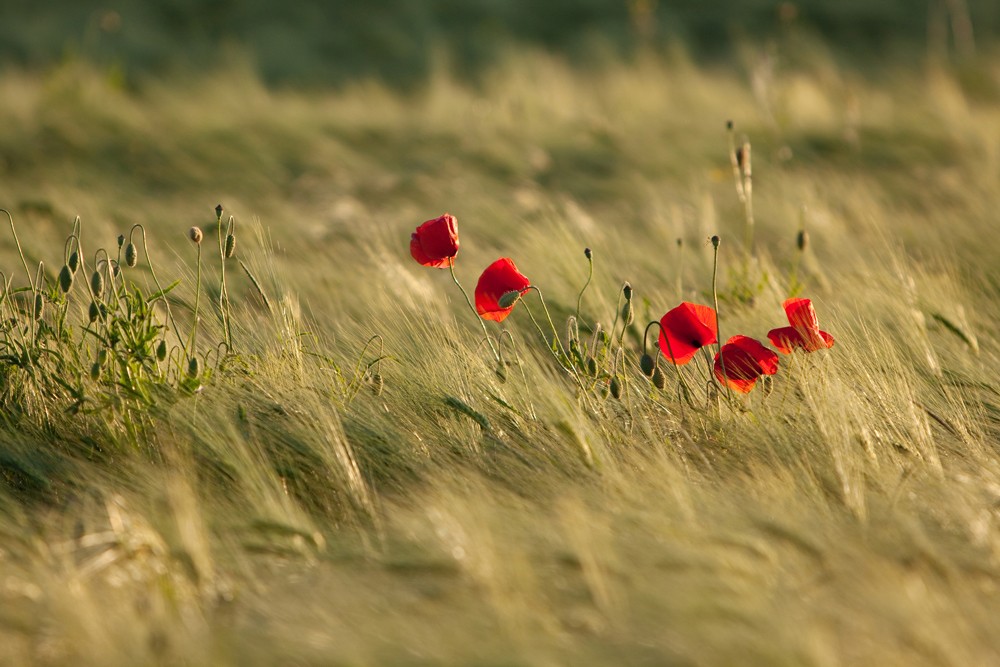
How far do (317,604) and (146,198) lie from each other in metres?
2.86

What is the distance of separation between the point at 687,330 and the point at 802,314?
8.0 inches

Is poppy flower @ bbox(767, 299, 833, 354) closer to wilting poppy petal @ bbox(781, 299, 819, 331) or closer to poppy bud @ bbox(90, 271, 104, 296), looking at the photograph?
wilting poppy petal @ bbox(781, 299, 819, 331)

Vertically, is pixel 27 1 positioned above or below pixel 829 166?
above

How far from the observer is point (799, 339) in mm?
1508

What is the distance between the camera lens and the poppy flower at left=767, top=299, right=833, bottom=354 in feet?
4.82

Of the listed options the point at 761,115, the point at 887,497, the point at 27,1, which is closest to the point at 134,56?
the point at 27,1

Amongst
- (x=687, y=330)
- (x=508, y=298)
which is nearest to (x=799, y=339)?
(x=687, y=330)

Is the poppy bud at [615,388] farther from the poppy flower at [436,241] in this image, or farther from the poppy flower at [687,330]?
the poppy flower at [436,241]

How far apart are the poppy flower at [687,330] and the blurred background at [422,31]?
6.01m

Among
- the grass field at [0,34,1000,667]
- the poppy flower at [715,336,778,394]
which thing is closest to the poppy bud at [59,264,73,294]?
the grass field at [0,34,1000,667]

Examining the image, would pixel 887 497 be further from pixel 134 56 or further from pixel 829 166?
pixel 134 56

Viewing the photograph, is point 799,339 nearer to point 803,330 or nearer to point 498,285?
point 803,330

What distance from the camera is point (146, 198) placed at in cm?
355

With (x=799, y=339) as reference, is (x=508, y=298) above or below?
above
